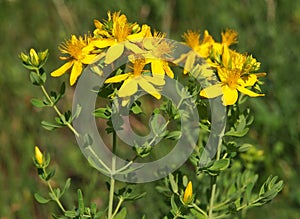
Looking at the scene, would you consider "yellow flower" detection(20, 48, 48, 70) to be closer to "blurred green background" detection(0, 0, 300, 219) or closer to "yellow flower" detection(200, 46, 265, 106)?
"yellow flower" detection(200, 46, 265, 106)

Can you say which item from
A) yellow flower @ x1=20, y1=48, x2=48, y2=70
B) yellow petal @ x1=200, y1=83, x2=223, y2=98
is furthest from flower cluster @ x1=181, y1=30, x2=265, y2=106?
yellow flower @ x1=20, y1=48, x2=48, y2=70

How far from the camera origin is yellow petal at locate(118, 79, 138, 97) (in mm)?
1288

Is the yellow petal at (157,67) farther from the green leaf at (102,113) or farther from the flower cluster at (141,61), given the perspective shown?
the green leaf at (102,113)

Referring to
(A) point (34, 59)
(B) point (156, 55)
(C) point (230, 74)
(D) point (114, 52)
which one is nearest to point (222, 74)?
(C) point (230, 74)

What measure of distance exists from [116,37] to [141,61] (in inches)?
3.1

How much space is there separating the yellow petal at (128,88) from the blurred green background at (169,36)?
35.8 inches

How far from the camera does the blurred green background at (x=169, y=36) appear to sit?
241 cm

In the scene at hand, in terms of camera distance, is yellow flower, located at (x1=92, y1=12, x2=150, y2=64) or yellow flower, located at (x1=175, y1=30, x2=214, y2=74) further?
yellow flower, located at (x1=175, y1=30, x2=214, y2=74)

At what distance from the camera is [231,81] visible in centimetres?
137

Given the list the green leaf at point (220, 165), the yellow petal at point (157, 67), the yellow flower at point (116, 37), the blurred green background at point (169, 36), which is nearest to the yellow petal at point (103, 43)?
the yellow flower at point (116, 37)

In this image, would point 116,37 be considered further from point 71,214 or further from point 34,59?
point 71,214

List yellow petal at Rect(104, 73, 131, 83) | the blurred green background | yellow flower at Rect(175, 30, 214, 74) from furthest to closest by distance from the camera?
the blurred green background, yellow flower at Rect(175, 30, 214, 74), yellow petal at Rect(104, 73, 131, 83)

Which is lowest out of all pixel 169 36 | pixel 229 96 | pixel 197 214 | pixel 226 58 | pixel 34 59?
pixel 197 214

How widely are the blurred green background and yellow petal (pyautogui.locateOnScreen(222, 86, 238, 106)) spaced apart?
0.86 m
